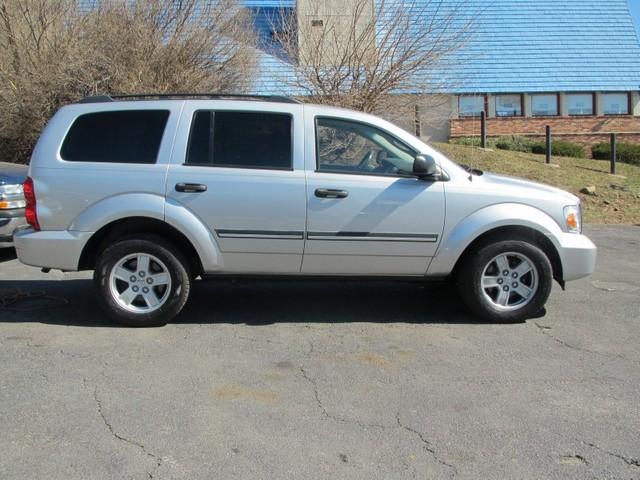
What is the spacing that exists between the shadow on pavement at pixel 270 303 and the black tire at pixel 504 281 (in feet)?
0.90

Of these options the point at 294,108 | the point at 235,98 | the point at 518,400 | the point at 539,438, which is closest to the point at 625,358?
the point at 518,400

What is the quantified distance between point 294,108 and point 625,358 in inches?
134

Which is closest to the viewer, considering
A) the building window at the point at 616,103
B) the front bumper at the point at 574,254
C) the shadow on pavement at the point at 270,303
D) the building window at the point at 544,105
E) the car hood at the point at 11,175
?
the front bumper at the point at 574,254

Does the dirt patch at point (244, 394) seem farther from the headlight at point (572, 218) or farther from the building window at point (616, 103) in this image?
the building window at point (616, 103)

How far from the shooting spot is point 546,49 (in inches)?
1151

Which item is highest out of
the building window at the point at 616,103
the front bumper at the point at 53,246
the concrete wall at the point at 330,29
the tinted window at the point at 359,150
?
the concrete wall at the point at 330,29

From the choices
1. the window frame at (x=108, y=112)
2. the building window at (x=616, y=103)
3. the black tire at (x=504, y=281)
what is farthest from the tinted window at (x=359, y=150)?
the building window at (x=616, y=103)

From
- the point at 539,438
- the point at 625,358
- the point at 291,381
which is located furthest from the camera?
the point at 625,358

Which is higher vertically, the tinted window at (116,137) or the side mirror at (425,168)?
the tinted window at (116,137)

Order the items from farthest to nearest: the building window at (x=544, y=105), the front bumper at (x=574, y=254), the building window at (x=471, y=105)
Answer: the building window at (x=544, y=105), the building window at (x=471, y=105), the front bumper at (x=574, y=254)

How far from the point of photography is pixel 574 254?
18.6 feet

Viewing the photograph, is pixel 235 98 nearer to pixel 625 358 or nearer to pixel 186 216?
pixel 186 216

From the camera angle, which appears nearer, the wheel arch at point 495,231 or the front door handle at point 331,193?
the front door handle at point 331,193

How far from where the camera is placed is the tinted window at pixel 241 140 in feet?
18.2
